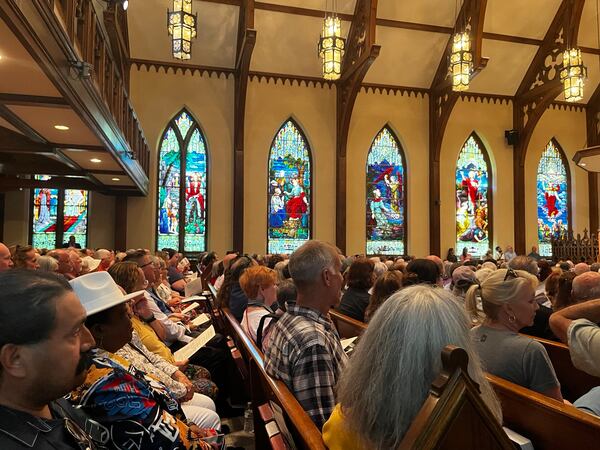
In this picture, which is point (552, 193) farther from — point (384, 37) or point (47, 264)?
point (47, 264)

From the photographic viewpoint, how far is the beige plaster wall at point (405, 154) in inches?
541

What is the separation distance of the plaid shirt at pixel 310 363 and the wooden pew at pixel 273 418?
0.17ft

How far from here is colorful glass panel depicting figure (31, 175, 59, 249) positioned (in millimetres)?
11812

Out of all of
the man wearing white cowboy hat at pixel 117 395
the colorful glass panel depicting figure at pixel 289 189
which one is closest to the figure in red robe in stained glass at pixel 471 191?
the colorful glass panel depicting figure at pixel 289 189

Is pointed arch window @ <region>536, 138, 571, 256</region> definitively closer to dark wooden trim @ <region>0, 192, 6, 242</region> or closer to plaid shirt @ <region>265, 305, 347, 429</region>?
dark wooden trim @ <region>0, 192, 6, 242</region>

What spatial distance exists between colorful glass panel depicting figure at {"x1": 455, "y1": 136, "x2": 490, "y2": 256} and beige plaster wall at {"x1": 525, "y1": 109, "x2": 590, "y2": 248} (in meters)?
1.38

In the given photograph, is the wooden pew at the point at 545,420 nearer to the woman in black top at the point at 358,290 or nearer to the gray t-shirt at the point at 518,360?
the gray t-shirt at the point at 518,360

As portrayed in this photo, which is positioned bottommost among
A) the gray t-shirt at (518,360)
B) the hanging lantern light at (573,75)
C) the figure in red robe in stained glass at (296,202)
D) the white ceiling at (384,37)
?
the gray t-shirt at (518,360)

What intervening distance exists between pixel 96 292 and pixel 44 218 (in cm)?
1134

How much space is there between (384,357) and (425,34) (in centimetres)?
1325

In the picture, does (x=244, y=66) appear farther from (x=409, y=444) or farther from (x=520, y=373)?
(x=409, y=444)

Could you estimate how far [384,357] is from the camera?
1105 mm

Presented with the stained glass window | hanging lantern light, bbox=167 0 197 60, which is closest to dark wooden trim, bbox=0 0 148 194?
hanging lantern light, bbox=167 0 197 60

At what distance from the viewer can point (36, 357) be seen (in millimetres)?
1168
